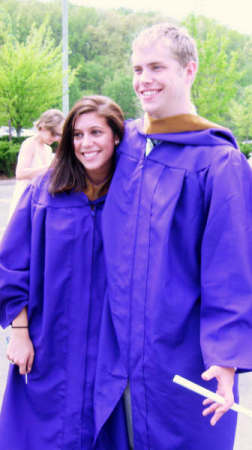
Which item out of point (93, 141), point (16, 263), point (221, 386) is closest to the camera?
point (221, 386)

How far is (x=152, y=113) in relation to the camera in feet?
6.63

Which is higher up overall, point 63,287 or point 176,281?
point 176,281

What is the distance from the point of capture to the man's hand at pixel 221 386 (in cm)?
183

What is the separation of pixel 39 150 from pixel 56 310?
3962mm

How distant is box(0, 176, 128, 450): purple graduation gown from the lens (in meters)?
2.16

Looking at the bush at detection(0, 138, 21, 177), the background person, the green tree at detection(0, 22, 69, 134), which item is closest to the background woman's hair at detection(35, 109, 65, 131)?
the background person

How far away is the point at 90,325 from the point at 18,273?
1.14 ft

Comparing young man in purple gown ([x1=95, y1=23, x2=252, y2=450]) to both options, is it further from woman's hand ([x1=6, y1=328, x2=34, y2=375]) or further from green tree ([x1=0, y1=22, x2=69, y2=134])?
green tree ([x1=0, y1=22, x2=69, y2=134])

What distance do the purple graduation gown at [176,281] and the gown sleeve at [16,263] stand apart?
361 millimetres

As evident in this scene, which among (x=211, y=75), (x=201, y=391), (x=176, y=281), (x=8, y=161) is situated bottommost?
(x=8, y=161)

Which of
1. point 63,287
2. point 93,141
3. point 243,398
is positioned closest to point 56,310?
point 63,287

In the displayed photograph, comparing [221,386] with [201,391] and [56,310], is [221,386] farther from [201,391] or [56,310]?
[56,310]

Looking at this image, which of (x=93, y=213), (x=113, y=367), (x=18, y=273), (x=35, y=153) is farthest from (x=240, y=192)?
(x=35, y=153)

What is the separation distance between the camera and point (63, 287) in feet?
7.13
